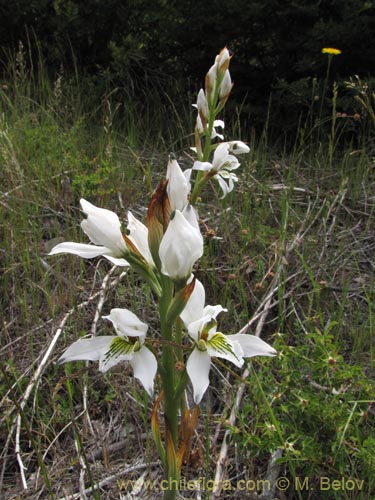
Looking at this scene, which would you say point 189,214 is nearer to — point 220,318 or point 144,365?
point 144,365

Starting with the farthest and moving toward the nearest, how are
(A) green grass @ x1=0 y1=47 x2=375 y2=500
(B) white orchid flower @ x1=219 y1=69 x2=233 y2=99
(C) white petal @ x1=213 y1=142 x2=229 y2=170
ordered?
(C) white petal @ x1=213 y1=142 x2=229 y2=170
(B) white orchid flower @ x1=219 y1=69 x2=233 y2=99
(A) green grass @ x1=0 y1=47 x2=375 y2=500

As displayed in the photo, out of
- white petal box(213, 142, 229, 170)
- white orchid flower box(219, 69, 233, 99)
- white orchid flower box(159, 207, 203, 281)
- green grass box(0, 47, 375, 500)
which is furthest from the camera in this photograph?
white petal box(213, 142, 229, 170)

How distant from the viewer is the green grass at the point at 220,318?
5.16 ft

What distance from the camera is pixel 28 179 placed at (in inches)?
122

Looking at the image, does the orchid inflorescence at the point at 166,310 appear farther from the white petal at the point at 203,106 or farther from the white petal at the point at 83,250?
the white petal at the point at 203,106

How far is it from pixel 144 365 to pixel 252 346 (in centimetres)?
26

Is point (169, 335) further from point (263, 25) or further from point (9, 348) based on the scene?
point (263, 25)

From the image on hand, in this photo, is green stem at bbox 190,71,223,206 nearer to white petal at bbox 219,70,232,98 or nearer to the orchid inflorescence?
white petal at bbox 219,70,232,98

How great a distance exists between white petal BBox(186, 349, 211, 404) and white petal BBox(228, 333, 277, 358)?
3.4 inches

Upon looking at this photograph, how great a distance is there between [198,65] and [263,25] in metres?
0.80

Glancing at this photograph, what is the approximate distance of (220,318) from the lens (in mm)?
2266

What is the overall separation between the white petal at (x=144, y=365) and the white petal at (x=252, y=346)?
0.19 m

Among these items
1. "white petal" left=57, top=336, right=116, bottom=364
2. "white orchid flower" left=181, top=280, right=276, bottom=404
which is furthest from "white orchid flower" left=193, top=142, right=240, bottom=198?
"white petal" left=57, top=336, right=116, bottom=364

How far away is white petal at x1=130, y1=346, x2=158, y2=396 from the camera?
1068 mm
